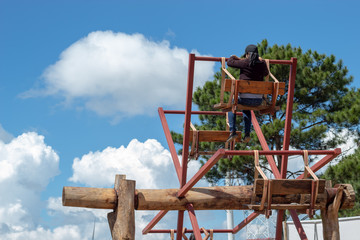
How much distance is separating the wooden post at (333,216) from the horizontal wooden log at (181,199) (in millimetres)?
95

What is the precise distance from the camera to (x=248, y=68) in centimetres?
850

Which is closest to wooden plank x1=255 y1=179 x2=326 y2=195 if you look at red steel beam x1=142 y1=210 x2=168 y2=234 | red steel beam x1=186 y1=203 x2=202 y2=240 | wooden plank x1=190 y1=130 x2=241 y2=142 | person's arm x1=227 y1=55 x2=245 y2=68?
red steel beam x1=186 y1=203 x2=202 y2=240

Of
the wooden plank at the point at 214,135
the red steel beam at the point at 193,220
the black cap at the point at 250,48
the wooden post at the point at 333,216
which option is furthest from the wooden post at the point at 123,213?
the wooden post at the point at 333,216

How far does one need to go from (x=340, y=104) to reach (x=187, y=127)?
15092 mm

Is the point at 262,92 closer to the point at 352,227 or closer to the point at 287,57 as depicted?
the point at 352,227

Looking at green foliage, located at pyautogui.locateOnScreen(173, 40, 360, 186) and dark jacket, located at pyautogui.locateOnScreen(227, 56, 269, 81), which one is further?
green foliage, located at pyautogui.locateOnScreen(173, 40, 360, 186)

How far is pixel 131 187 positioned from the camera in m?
8.45

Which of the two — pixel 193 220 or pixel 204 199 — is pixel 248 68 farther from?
pixel 193 220

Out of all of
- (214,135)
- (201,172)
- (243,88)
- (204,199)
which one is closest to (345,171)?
(214,135)

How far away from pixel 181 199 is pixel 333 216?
8.82 feet

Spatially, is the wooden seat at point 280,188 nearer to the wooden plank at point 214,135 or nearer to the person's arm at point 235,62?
the person's arm at point 235,62

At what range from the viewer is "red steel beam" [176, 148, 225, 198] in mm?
7295

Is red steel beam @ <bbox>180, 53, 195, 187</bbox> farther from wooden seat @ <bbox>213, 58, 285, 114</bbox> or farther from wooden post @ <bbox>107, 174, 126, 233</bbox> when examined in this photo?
wooden post @ <bbox>107, 174, 126, 233</bbox>

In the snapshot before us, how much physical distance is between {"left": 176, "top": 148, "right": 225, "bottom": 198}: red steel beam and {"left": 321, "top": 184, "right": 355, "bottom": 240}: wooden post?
8.34 ft
